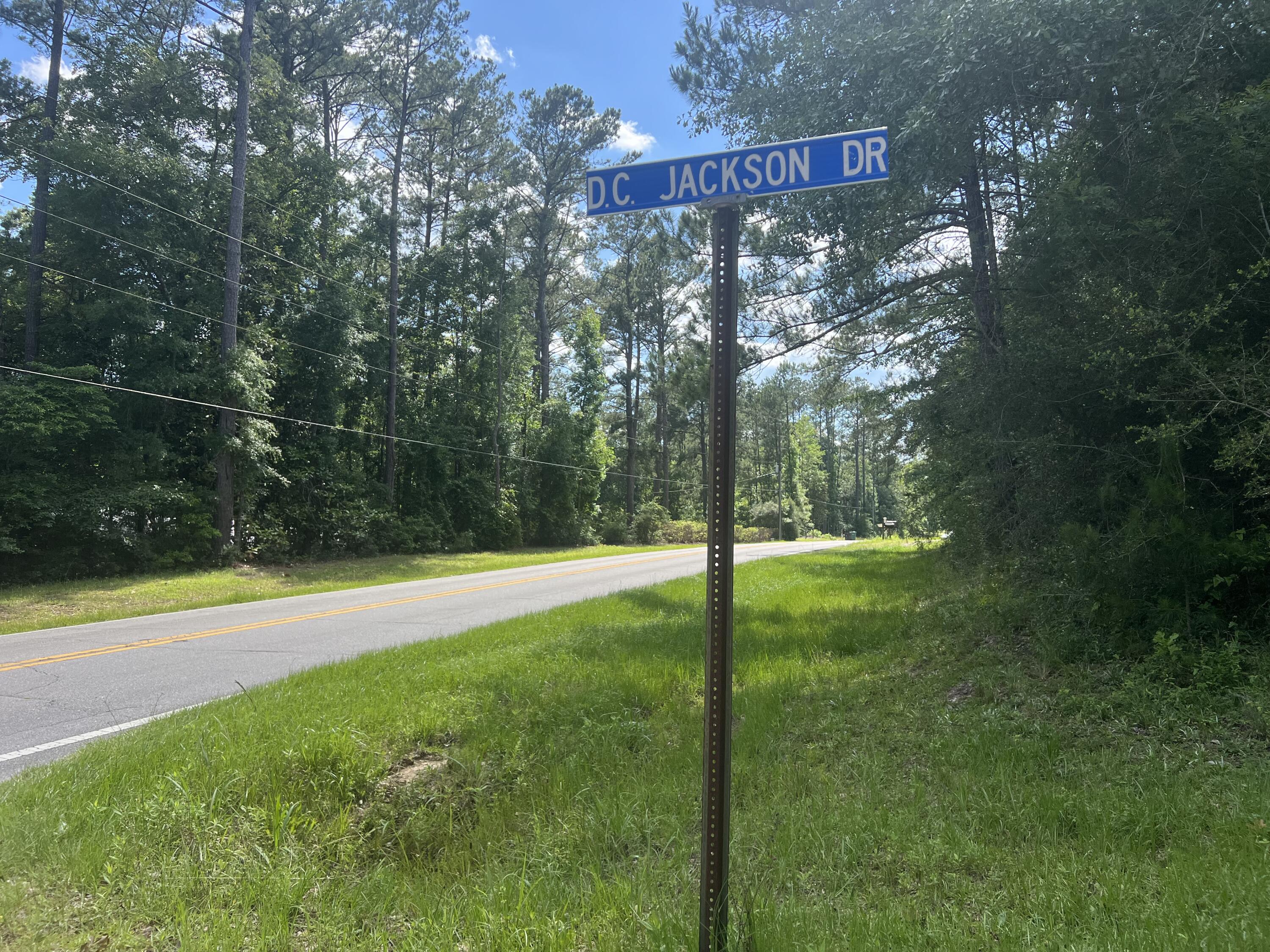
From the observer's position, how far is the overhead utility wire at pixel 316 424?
15523mm

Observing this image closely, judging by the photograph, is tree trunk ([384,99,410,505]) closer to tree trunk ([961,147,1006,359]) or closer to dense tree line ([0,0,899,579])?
dense tree line ([0,0,899,579])

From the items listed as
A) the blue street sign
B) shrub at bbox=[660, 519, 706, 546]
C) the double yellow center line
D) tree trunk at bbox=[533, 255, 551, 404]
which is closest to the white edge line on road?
the double yellow center line

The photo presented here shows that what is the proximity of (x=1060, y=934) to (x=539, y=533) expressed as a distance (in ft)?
103

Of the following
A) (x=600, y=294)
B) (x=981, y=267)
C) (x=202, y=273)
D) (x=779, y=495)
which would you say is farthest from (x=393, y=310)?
(x=779, y=495)

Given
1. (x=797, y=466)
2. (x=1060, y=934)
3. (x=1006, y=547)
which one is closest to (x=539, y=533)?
(x=1006, y=547)

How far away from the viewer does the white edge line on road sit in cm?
495

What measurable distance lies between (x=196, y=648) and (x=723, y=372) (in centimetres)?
872

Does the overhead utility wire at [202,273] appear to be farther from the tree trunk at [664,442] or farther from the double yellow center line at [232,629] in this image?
the tree trunk at [664,442]

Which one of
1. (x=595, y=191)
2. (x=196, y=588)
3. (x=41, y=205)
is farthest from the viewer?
(x=41, y=205)

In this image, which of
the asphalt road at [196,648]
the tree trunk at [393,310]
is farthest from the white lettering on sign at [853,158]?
the tree trunk at [393,310]

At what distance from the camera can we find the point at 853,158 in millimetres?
2162

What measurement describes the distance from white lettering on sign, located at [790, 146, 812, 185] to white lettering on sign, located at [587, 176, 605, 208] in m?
0.65

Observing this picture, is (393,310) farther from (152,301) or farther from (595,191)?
(595,191)

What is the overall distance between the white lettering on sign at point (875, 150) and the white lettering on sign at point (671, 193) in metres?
0.61
